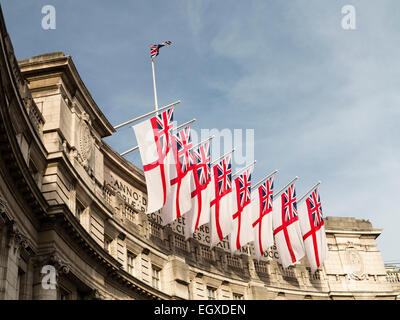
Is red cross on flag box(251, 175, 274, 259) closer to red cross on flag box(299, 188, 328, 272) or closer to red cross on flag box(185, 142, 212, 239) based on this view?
red cross on flag box(299, 188, 328, 272)

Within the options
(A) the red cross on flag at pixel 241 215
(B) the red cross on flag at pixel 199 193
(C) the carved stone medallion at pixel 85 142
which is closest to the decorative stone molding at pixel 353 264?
(A) the red cross on flag at pixel 241 215

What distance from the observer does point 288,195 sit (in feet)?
163

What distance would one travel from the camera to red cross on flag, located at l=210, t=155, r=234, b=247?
141 feet

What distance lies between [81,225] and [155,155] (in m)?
7.83

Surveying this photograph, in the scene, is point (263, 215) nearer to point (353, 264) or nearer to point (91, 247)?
point (353, 264)

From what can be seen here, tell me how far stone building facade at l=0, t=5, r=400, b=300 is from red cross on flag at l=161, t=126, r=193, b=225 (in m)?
3.14

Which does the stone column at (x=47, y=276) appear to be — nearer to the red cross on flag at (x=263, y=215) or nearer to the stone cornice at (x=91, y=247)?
the stone cornice at (x=91, y=247)

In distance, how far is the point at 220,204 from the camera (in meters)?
43.4

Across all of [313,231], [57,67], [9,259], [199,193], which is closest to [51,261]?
[9,259]

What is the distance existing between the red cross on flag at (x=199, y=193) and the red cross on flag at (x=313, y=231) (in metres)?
10.2

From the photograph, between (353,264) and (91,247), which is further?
(353,264)

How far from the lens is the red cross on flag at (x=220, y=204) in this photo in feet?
141
